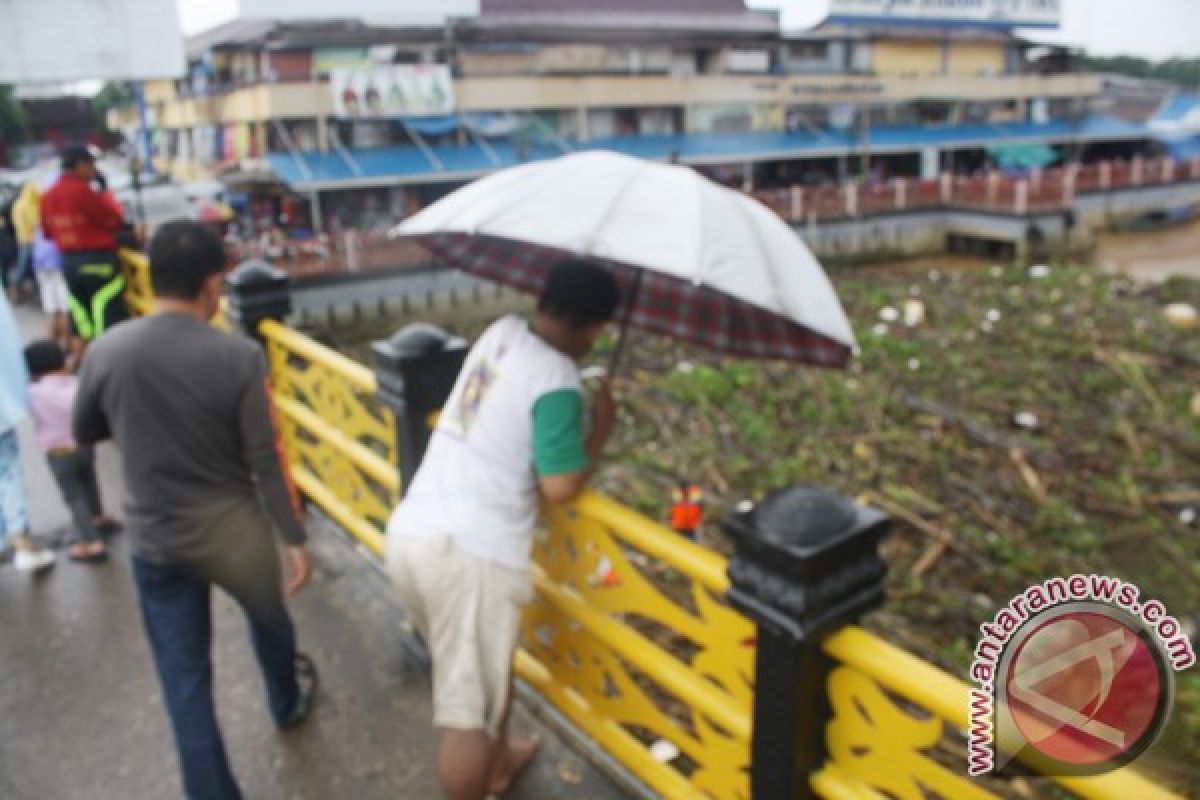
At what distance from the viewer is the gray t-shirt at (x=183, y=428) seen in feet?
7.94

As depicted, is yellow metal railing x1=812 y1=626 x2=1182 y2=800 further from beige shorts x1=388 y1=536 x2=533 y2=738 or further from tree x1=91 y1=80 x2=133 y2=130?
tree x1=91 y1=80 x2=133 y2=130

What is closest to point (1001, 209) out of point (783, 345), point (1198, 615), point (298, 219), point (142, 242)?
point (298, 219)

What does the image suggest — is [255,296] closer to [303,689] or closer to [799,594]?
[303,689]

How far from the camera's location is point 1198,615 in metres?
6.01

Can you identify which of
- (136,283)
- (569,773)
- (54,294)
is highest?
(136,283)

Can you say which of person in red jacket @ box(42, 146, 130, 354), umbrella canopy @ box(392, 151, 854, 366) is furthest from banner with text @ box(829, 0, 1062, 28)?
umbrella canopy @ box(392, 151, 854, 366)

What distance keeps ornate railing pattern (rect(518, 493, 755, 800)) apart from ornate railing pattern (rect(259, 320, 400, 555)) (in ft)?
3.51

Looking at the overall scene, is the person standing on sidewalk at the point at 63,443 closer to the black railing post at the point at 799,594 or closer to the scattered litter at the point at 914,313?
the black railing post at the point at 799,594

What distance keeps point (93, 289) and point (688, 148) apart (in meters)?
26.9

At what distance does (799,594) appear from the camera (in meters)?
1.91

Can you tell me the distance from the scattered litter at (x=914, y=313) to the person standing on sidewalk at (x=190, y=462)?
1327 cm

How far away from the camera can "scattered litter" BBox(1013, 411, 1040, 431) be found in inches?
369

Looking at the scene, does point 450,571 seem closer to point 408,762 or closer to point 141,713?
point 408,762

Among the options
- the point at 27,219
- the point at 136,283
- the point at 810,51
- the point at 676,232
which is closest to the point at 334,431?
the point at 676,232
